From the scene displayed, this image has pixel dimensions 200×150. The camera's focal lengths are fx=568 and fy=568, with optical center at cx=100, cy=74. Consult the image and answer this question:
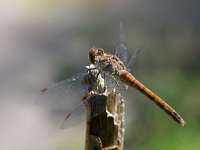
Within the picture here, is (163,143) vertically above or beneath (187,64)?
beneath

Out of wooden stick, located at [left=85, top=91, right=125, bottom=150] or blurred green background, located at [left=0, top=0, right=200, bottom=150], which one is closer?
wooden stick, located at [left=85, top=91, right=125, bottom=150]

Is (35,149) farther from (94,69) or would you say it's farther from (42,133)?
(94,69)

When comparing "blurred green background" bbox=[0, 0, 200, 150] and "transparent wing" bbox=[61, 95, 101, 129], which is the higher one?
"blurred green background" bbox=[0, 0, 200, 150]

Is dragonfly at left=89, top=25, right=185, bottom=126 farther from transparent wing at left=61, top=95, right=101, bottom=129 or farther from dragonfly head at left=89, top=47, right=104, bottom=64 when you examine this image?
transparent wing at left=61, top=95, right=101, bottom=129

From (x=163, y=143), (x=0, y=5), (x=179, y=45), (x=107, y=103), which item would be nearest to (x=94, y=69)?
(x=107, y=103)

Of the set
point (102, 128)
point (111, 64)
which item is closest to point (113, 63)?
point (111, 64)

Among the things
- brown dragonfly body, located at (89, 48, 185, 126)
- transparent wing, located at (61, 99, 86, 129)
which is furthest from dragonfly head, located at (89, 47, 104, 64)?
transparent wing, located at (61, 99, 86, 129)

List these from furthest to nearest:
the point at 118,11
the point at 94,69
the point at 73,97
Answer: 1. the point at 118,11
2. the point at 73,97
3. the point at 94,69

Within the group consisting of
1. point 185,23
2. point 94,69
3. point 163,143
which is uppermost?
point 185,23
